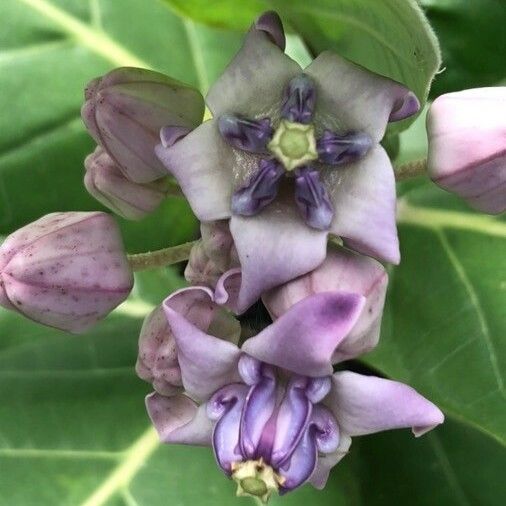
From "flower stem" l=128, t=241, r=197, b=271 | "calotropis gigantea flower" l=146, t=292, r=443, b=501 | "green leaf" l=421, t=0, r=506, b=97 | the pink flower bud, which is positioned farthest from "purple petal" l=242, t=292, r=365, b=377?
"green leaf" l=421, t=0, r=506, b=97

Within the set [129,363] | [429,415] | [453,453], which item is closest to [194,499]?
[129,363]

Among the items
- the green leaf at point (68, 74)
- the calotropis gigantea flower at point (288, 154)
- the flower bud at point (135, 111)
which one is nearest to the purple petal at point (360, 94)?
the calotropis gigantea flower at point (288, 154)

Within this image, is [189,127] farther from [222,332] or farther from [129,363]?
[129,363]

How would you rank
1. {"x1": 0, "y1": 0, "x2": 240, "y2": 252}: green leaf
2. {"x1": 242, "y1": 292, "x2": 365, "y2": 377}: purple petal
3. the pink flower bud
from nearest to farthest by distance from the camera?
{"x1": 242, "y1": 292, "x2": 365, "y2": 377}: purple petal, the pink flower bud, {"x1": 0, "y1": 0, "x2": 240, "y2": 252}: green leaf

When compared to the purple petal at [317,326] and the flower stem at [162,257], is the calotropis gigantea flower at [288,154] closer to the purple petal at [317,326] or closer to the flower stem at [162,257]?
the purple petal at [317,326]

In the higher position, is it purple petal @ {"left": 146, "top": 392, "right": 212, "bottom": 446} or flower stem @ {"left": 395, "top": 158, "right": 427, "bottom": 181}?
flower stem @ {"left": 395, "top": 158, "right": 427, "bottom": 181}

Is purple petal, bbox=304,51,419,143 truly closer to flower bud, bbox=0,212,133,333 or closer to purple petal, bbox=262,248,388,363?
purple petal, bbox=262,248,388,363
